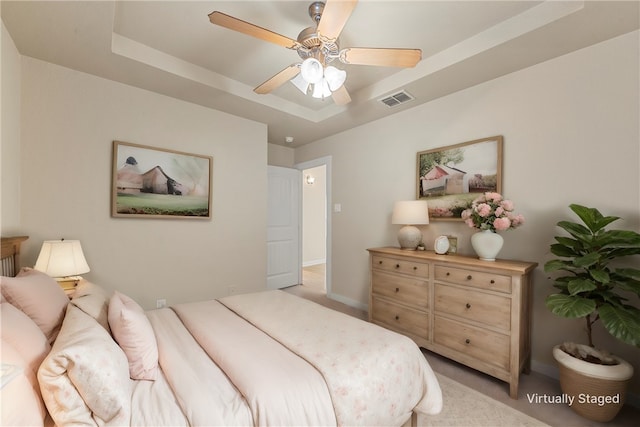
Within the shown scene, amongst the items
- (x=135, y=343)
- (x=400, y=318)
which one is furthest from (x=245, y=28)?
(x=400, y=318)

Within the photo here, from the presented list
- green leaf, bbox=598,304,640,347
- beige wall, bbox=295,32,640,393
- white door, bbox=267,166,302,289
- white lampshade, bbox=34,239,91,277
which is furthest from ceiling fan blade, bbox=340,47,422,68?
white door, bbox=267,166,302,289

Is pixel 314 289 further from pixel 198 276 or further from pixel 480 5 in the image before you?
pixel 480 5

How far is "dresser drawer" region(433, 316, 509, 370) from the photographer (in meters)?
1.98

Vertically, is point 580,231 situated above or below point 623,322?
above

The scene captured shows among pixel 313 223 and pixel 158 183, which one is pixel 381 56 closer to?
pixel 158 183

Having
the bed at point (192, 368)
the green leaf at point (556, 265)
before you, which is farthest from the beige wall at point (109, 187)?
the green leaf at point (556, 265)

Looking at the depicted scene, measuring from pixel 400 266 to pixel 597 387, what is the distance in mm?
1446

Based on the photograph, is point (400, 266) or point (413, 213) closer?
point (400, 266)

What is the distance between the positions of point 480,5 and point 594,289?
1.98 m

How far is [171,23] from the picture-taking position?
A: 2.03 m

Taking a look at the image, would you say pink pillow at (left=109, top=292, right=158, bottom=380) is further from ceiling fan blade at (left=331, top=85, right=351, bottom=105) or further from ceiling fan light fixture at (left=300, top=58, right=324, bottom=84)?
ceiling fan blade at (left=331, top=85, right=351, bottom=105)

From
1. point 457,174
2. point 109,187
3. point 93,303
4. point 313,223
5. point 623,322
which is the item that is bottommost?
point 623,322

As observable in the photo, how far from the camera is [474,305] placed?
2125 millimetres

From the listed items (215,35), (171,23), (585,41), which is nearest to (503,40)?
(585,41)
